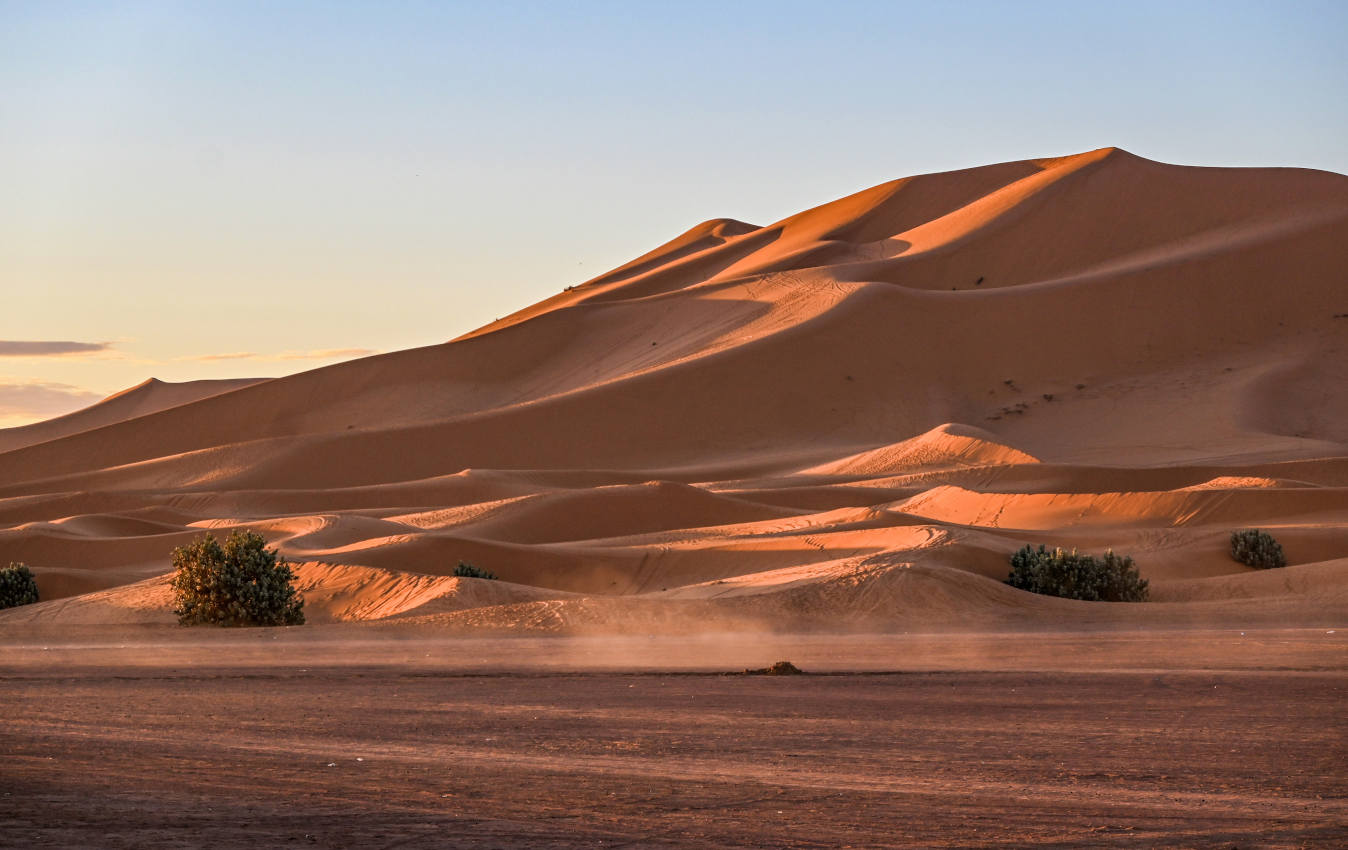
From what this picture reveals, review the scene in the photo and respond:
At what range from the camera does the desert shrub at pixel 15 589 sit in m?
23.2

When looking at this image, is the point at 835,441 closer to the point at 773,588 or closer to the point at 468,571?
the point at 468,571

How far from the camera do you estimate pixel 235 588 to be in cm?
1920

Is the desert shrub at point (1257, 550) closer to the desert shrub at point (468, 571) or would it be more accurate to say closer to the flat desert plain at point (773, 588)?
the flat desert plain at point (773, 588)

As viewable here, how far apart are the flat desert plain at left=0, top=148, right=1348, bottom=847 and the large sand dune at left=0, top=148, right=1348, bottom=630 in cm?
15

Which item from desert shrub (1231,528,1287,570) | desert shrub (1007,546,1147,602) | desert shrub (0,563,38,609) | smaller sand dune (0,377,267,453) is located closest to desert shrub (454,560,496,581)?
desert shrub (0,563,38,609)

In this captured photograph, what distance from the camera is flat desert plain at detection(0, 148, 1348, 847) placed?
7.26 m

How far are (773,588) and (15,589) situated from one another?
12574mm

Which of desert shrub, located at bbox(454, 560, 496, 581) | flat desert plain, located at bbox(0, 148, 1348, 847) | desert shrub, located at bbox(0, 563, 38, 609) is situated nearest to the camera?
flat desert plain, located at bbox(0, 148, 1348, 847)

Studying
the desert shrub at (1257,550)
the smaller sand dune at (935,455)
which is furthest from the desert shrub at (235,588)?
the smaller sand dune at (935,455)

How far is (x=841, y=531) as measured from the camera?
24531mm

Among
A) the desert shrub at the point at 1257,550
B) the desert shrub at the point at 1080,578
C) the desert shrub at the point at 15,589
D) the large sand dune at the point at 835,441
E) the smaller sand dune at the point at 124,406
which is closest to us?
the desert shrub at the point at 1080,578

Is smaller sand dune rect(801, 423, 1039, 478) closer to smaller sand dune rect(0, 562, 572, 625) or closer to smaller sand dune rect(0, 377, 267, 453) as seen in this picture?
smaller sand dune rect(0, 562, 572, 625)

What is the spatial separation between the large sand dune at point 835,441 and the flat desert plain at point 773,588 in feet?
0.48

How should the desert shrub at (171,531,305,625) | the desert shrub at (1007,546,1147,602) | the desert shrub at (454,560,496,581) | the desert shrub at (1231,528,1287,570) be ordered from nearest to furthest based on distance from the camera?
1. the desert shrub at (171,531,305,625)
2. the desert shrub at (1007,546,1147,602)
3. the desert shrub at (1231,528,1287,570)
4. the desert shrub at (454,560,496,581)
